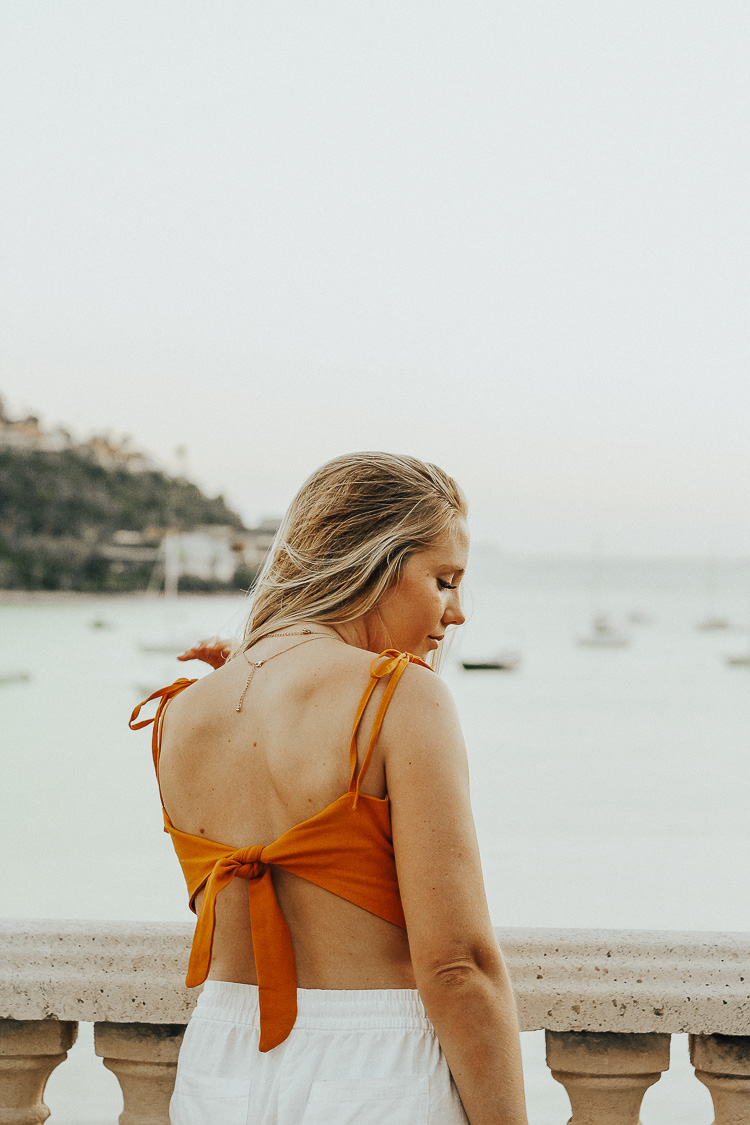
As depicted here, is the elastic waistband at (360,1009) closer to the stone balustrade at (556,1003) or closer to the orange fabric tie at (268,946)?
the orange fabric tie at (268,946)

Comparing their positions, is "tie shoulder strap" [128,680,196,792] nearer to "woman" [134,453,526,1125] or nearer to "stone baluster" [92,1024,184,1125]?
"woman" [134,453,526,1125]

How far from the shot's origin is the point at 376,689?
3.63ft

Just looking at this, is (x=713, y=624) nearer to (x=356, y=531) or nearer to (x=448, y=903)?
(x=356, y=531)

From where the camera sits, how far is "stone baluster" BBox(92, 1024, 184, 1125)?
166 cm

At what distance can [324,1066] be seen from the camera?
115 cm

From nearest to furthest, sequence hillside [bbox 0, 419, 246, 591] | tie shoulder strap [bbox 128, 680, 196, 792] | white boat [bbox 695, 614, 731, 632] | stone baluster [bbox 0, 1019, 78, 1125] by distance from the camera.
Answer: tie shoulder strap [bbox 128, 680, 196, 792] → stone baluster [bbox 0, 1019, 78, 1125] → hillside [bbox 0, 419, 246, 591] → white boat [bbox 695, 614, 731, 632]

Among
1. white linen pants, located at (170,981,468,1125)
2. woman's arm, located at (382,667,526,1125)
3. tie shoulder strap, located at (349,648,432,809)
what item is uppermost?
tie shoulder strap, located at (349,648,432,809)

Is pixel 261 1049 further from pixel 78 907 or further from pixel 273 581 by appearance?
pixel 78 907

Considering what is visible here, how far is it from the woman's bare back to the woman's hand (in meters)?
0.39

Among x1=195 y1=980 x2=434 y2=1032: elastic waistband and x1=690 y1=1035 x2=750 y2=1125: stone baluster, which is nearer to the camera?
x1=195 y1=980 x2=434 y2=1032: elastic waistband

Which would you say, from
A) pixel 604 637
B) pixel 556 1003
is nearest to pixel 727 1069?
pixel 556 1003

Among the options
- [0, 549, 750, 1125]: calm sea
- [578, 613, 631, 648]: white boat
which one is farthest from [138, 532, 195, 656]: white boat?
[578, 613, 631, 648]: white boat

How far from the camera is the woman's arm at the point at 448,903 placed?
42.6 inches

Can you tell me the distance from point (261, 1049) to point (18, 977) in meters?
0.63
